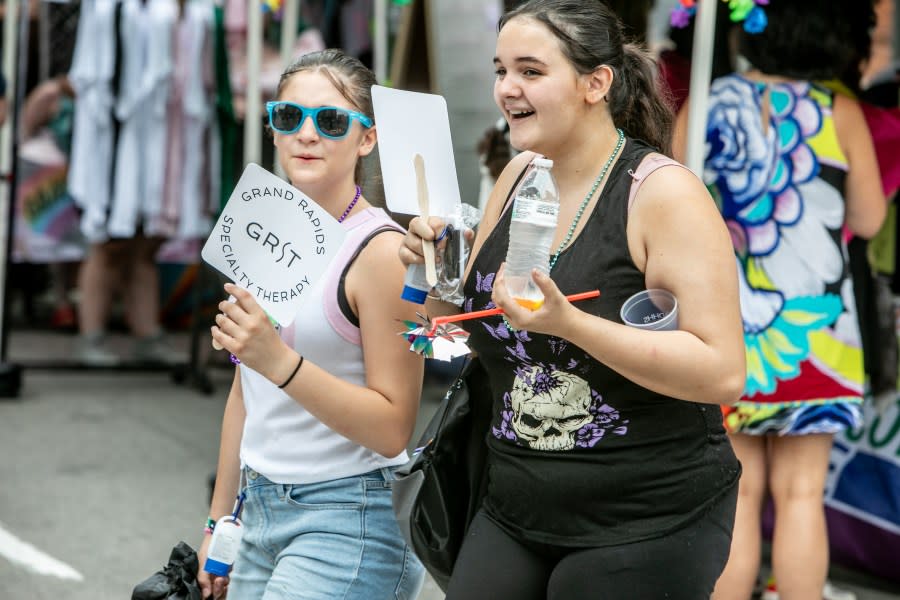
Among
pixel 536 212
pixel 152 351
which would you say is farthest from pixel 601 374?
pixel 152 351

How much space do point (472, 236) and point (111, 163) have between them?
5.47 m

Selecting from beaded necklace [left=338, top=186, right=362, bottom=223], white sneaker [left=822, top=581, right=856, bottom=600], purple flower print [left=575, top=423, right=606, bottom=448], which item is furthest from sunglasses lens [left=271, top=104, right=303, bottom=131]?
white sneaker [left=822, top=581, right=856, bottom=600]

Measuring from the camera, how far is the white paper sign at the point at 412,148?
2.32 metres

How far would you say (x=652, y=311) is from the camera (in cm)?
210

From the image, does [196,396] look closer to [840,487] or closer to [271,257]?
[840,487]

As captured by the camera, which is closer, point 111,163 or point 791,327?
point 791,327

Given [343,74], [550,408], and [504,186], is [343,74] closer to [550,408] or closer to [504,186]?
[504,186]

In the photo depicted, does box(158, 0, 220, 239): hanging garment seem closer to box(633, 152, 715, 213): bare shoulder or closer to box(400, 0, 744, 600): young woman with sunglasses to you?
box(400, 0, 744, 600): young woman with sunglasses

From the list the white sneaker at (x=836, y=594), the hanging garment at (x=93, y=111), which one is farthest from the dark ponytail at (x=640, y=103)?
the hanging garment at (x=93, y=111)

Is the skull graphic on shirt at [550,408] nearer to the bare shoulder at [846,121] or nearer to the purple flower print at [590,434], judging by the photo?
the purple flower print at [590,434]

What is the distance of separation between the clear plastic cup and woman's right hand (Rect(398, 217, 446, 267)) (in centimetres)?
37

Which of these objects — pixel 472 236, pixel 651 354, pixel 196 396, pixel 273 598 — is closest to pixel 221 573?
pixel 273 598

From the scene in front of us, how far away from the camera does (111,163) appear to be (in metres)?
7.44

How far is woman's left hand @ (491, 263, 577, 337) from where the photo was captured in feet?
6.31
